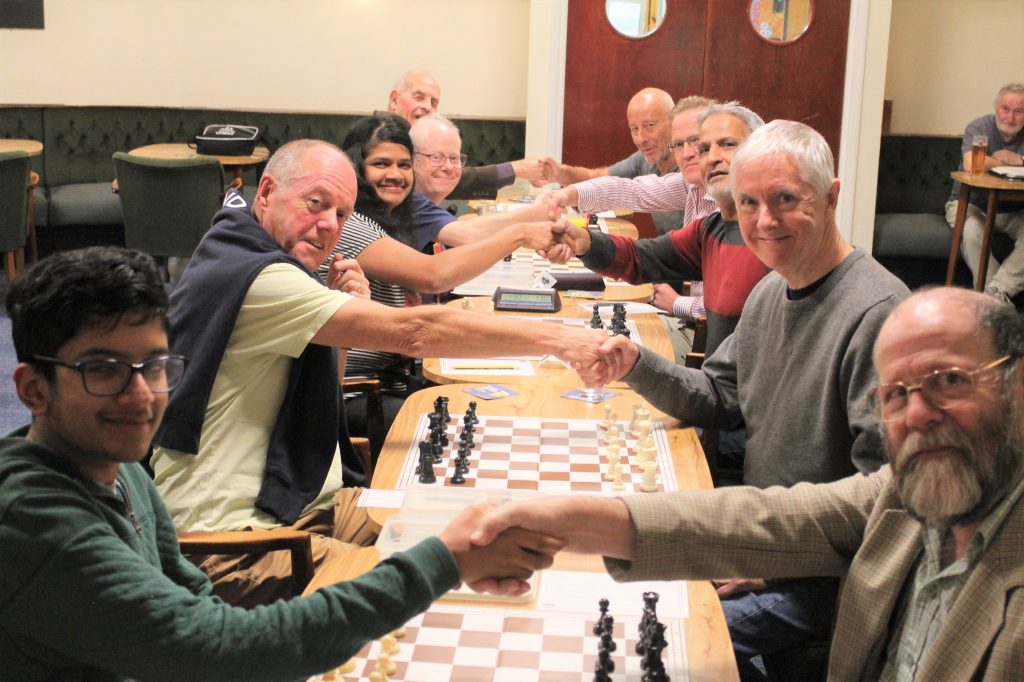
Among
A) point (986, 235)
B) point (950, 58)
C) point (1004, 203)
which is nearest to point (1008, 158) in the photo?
point (1004, 203)

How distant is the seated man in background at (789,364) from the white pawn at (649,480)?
258 mm

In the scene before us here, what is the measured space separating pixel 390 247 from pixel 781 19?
5083 millimetres

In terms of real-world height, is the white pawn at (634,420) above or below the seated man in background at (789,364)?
below

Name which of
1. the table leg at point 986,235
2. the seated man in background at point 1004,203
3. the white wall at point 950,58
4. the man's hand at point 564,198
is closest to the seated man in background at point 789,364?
the man's hand at point 564,198

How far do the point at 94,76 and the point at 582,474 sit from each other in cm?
698

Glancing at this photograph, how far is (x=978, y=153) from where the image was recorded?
6855mm

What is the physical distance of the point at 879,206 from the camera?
834cm

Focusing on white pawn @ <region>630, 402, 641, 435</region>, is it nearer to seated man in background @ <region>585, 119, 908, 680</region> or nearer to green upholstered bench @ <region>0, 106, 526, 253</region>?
seated man in background @ <region>585, 119, 908, 680</region>

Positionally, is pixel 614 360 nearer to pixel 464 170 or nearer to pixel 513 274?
pixel 513 274

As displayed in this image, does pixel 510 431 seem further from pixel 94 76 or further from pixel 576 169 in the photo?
pixel 94 76

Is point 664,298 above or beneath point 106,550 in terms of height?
beneath

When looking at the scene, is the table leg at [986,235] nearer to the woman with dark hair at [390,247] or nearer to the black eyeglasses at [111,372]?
the woman with dark hair at [390,247]

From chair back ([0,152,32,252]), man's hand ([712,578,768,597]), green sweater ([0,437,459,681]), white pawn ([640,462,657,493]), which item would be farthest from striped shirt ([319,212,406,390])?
chair back ([0,152,32,252])

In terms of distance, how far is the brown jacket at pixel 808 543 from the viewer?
175 cm
